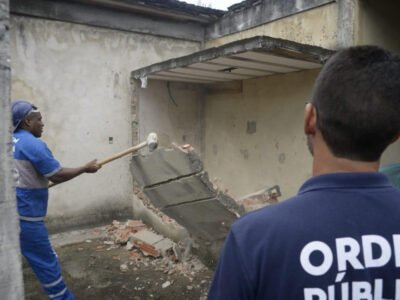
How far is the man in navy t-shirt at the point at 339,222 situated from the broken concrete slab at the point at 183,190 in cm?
238

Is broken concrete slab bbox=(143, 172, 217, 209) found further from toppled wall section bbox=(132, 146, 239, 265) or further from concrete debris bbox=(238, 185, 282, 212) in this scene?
concrete debris bbox=(238, 185, 282, 212)

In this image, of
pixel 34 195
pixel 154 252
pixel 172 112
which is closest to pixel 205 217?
pixel 154 252

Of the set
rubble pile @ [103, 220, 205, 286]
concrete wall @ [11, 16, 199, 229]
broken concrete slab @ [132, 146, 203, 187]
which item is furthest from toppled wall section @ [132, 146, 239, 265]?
concrete wall @ [11, 16, 199, 229]

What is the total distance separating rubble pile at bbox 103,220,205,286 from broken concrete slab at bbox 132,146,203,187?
158cm

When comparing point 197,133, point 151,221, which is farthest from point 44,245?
point 197,133

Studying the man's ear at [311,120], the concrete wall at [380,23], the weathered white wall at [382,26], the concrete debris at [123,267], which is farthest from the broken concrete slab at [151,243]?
the man's ear at [311,120]

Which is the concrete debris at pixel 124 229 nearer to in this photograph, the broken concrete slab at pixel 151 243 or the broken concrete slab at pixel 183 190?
the broken concrete slab at pixel 151 243

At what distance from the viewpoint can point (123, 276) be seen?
4.39 meters

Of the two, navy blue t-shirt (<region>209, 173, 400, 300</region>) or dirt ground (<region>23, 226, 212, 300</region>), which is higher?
navy blue t-shirt (<region>209, 173, 400, 300</region>)

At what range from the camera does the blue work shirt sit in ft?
9.94

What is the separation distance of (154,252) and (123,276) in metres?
0.66

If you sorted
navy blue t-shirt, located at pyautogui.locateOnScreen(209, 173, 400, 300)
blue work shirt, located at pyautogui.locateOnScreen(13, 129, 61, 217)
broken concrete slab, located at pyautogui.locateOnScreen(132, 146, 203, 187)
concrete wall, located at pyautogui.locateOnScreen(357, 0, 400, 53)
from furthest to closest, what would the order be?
concrete wall, located at pyautogui.locateOnScreen(357, 0, 400, 53)
broken concrete slab, located at pyautogui.locateOnScreen(132, 146, 203, 187)
blue work shirt, located at pyautogui.locateOnScreen(13, 129, 61, 217)
navy blue t-shirt, located at pyautogui.locateOnScreen(209, 173, 400, 300)

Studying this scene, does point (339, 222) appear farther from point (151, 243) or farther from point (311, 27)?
point (311, 27)

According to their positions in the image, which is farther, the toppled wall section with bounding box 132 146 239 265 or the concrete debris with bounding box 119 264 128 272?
the concrete debris with bounding box 119 264 128 272
